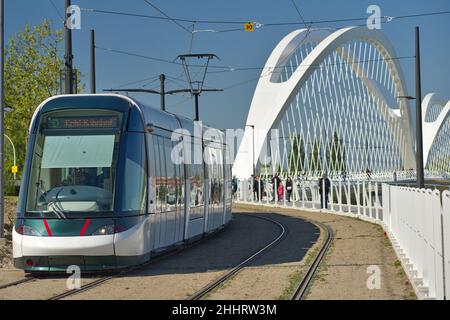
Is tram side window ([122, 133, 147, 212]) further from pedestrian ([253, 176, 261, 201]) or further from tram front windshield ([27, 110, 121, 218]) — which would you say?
pedestrian ([253, 176, 261, 201])

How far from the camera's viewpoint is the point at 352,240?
2088cm

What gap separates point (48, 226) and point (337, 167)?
66.3 m

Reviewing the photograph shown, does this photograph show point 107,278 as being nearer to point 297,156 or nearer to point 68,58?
point 68,58

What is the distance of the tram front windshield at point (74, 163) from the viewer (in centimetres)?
1338

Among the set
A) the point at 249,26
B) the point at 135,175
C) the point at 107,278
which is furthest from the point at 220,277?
the point at 249,26

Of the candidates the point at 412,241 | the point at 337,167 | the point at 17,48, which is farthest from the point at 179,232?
the point at 337,167

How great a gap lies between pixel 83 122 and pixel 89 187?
45.3 inches

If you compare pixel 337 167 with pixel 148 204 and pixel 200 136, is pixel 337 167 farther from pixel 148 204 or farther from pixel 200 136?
pixel 148 204

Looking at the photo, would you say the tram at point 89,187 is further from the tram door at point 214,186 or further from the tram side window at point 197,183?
the tram door at point 214,186

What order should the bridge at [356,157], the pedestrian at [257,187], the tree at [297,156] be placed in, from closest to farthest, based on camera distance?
1. the bridge at [356,157]
2. the pedestrian at [257,187]
3. the tree at [297,156]

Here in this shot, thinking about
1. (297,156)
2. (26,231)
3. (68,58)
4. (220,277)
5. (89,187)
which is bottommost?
(220,277)

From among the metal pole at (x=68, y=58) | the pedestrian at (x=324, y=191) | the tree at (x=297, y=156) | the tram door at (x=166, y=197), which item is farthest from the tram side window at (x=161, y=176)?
the tree at (x=297, y=156)

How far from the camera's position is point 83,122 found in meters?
13.9
